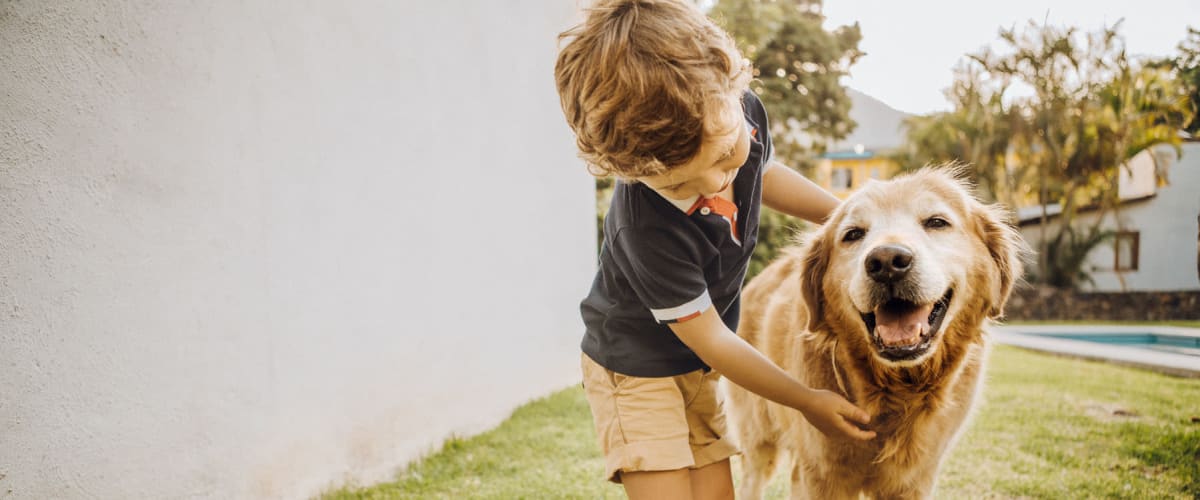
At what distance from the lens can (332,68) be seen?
3336mm

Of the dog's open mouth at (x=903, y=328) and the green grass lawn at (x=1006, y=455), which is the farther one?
the green grass lawn at (x=1006, y=455)

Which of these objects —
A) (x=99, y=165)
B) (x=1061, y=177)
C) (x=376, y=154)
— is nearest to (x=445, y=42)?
(x=376, y=154)

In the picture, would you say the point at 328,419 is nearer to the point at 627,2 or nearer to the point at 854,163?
the point at 627,2

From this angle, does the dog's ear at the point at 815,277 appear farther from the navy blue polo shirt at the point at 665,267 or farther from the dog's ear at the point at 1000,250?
the dog's ear at the point at 1000,250

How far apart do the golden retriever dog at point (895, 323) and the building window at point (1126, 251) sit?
24.3 meters

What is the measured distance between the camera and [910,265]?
6.50 ft

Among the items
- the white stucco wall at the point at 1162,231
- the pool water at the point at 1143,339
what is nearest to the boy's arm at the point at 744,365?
the pool water at the point at 1143,339

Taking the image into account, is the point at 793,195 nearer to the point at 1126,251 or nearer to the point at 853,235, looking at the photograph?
the point at 853,235

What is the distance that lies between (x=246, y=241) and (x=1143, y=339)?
1483 cm

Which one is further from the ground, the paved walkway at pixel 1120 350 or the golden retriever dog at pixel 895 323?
the golden retriever dog at pixel 895 323

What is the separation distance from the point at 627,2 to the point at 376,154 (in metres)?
2.20

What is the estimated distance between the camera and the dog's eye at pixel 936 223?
230 cm

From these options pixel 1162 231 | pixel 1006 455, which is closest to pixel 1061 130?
pixel 1162 231

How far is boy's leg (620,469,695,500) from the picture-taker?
2074mm
